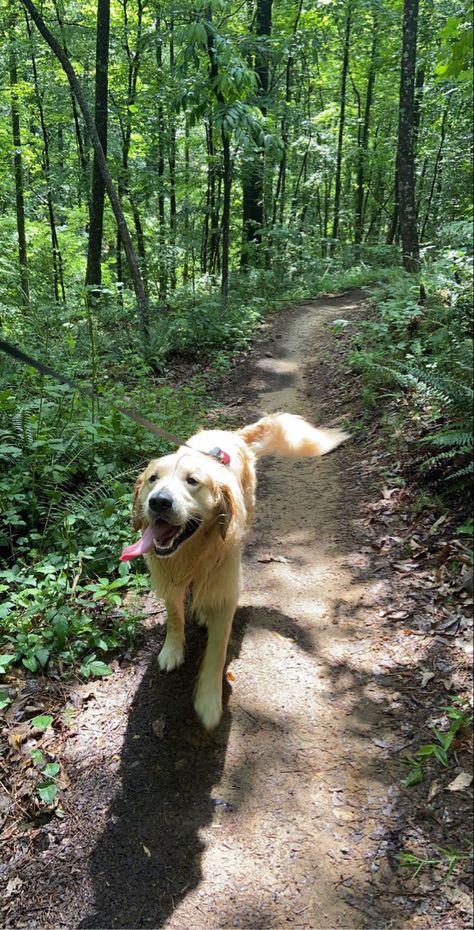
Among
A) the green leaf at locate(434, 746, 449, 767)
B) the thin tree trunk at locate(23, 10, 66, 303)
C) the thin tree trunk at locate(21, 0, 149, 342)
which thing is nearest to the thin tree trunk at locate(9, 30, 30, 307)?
the thin tree trunk at locate(23, 10, 66, 303)

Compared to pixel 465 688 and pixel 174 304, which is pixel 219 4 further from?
pixel 465 688

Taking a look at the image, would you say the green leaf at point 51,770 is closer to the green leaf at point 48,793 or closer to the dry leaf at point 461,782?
the green leaf at point 48,793

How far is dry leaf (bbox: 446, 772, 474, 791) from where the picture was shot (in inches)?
91.2

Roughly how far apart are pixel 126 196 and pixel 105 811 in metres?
17.6

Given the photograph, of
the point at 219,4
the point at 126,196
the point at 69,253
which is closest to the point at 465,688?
the point at 219,4

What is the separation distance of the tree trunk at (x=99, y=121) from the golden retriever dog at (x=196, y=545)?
8723mm

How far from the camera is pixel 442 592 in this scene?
3314 millimetres

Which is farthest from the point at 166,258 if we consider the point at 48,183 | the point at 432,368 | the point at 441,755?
the point at 441,755

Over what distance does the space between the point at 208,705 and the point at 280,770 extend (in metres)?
0.51

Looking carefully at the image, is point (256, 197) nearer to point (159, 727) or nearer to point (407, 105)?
point (407, 105)

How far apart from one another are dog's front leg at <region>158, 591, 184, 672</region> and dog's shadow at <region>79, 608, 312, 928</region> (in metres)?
0.06

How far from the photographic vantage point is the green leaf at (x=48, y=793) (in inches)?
103

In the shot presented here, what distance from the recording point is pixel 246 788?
2.68 m

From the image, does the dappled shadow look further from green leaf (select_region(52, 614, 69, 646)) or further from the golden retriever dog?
green leaf (select_region(52, 614, 69, 646))
